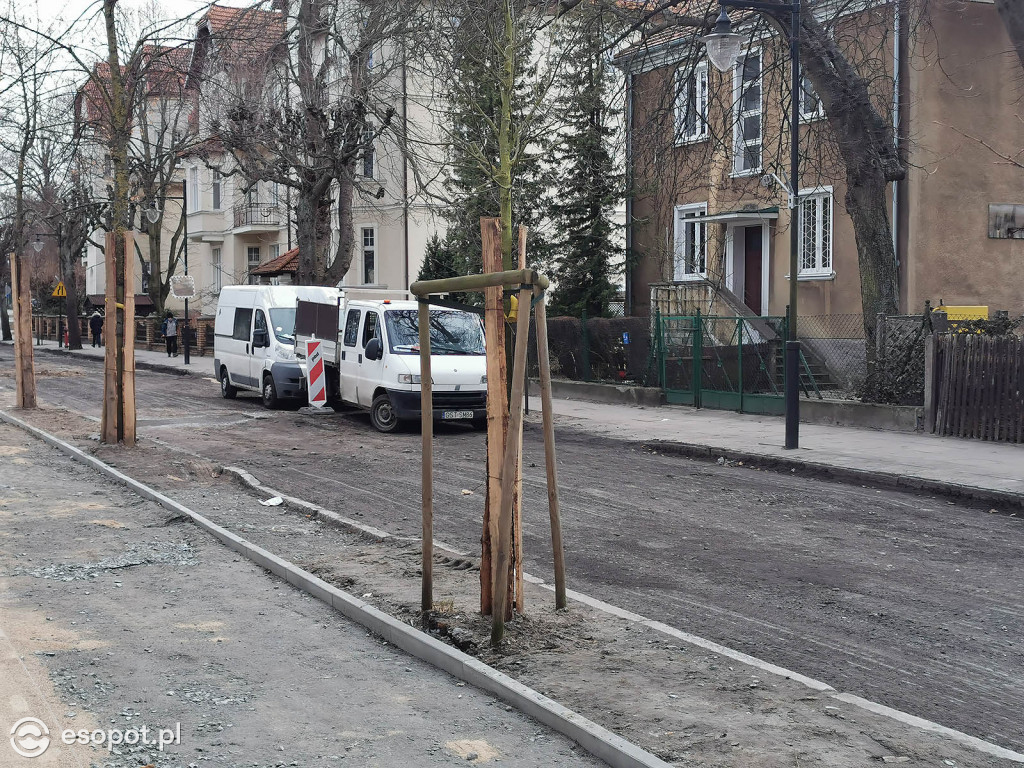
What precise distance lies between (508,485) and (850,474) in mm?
8107

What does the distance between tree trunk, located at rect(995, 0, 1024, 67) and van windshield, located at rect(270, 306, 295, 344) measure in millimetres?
13497

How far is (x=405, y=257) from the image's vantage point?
38.4 m

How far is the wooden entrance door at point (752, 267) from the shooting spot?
87.8ft

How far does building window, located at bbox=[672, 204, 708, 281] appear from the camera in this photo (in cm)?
2773

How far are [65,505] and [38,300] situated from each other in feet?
254

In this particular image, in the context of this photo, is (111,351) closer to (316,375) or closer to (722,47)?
(316,375)

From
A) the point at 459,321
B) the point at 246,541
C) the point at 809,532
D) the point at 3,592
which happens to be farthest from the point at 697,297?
the point at 3,592

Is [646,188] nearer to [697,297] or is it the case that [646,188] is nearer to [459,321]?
[697,297]

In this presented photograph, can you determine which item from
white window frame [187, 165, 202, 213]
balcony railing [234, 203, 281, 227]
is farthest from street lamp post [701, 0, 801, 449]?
white window frame [187, 165, 202, 213]

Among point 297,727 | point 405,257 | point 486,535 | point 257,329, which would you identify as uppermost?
point 405,257

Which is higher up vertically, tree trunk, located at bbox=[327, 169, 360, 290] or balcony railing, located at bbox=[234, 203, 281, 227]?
balcony railing, located at bbox=[234, 203, 281, 227]

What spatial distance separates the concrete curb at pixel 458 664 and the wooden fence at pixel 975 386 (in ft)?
35.1

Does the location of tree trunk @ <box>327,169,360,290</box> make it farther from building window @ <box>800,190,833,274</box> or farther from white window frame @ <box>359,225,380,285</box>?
white window frame @ <box>359,225,380,285</box>

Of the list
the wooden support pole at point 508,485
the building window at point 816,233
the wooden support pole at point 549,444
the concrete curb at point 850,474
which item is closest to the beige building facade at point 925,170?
the building window at point 816,233
